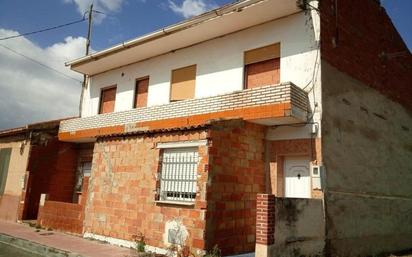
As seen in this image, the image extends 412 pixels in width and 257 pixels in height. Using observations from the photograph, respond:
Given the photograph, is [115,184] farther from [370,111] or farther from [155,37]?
[370,111]

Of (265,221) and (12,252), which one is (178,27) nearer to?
(265,221)

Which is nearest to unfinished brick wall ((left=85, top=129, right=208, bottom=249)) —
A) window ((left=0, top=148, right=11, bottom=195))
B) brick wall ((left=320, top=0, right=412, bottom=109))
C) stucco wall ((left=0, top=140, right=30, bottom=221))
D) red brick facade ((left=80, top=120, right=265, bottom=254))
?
red brick facade ((left=80, top=120, right=265, bottom=254))

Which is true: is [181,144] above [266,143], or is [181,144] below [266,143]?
below

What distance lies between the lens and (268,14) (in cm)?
1056

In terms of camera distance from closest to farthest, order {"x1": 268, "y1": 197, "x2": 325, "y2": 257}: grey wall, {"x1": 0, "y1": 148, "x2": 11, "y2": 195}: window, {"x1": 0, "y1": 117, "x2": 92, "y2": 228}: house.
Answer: {"x1": 268, "y1": 197, "x2": 325, "y2": 257}: grey wall
{"x1": 0, "y1": 117, "x2": 92, "y2": 228}: house
{"x1": 0, "y1": 148, "x2": 11, "y2": 195}: window

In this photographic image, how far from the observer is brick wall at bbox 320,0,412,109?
1054 cm

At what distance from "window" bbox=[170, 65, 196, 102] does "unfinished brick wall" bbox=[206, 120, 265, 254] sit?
3500mm

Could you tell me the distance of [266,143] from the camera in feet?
34.0

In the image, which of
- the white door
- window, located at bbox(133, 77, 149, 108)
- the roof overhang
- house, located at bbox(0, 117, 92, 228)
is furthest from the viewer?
house, located at bbox(0, 117, 92, 228)

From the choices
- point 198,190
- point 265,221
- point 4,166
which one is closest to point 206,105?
point 198,190

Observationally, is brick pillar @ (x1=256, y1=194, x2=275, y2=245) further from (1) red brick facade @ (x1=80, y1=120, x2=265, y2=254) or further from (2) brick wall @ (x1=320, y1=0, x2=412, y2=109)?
(2) brick wall @ (x1=320, y1=0, x2=412, y2=109)

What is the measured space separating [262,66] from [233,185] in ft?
13.1

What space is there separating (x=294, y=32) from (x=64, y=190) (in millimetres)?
11559

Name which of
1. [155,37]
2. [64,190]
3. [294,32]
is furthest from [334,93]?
[64,190]
